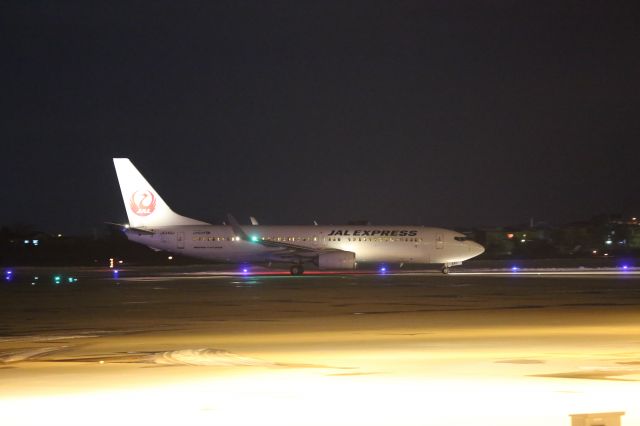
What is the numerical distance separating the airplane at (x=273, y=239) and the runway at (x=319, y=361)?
31.7m

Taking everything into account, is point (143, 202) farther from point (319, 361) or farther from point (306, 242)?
point (319, 361)

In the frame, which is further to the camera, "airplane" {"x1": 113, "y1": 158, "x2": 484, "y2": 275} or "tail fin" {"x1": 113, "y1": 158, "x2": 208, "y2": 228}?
"tail fin" {"x1": 113, "y1": 158, "x2": 208, "y2": 228}

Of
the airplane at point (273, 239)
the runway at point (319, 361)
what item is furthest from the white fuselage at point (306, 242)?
the runway at point (319, 361)

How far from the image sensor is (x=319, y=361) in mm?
16750

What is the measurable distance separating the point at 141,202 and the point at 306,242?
11.9 metres

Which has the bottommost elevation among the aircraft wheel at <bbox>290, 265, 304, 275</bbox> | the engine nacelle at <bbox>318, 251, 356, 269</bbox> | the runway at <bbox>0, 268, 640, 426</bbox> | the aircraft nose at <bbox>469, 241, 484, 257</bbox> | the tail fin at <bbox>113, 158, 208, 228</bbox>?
the runway at <bbox>0, 268, 640, 426</bbox>

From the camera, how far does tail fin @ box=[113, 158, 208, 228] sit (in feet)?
225

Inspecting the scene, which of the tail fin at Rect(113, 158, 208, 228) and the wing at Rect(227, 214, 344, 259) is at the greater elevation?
the tail fin at Rect(113, 158, 208, 228)

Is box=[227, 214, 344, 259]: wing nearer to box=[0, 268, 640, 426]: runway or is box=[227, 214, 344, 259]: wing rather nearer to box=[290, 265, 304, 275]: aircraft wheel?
box=[290, 265, 304, 275]: aircraft wheel

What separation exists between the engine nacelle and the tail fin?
31.2 feet

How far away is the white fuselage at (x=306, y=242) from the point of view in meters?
67.9

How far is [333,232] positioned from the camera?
224 ft

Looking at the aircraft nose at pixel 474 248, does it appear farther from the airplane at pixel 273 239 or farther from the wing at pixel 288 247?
the wing at pixel 288 247

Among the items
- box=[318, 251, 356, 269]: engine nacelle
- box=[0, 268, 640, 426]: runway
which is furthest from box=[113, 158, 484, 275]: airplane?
box=[0, 268, 640, 426]: runway
